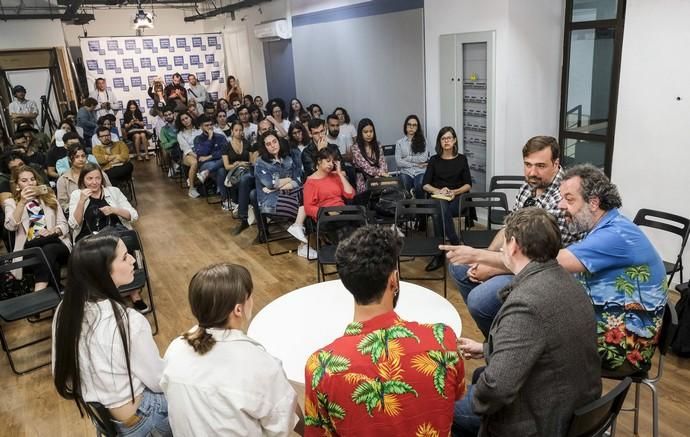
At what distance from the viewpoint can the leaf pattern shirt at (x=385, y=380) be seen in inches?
61.8

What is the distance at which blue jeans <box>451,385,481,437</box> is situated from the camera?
2.17 m

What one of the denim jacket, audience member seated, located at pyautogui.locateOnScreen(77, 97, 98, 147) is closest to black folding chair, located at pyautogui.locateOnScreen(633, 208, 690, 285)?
the denim jacket

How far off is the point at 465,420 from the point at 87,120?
10.7 metres

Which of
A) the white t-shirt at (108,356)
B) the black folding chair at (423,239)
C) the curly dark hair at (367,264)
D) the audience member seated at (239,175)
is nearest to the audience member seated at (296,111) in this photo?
the audience member seated at (239,175)

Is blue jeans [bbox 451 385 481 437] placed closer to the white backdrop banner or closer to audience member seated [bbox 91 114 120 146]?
audience member seated [bbox 91 114 120 146]

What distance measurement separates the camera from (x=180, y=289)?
205 inches

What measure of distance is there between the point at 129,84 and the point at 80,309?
39.5ft

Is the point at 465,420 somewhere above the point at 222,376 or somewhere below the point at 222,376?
below

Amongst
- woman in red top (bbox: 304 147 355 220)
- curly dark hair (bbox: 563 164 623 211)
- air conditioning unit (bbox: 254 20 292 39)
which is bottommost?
woman in red top (bbox: 304 147 355 220)

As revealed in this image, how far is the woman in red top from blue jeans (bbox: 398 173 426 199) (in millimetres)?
1198

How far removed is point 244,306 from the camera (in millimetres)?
1937

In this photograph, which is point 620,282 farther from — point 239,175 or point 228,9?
point 228,9

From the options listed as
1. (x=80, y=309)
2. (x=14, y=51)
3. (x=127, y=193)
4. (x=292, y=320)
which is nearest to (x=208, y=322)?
(x=80, y=309)

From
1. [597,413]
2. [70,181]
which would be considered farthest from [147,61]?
[597,413]
